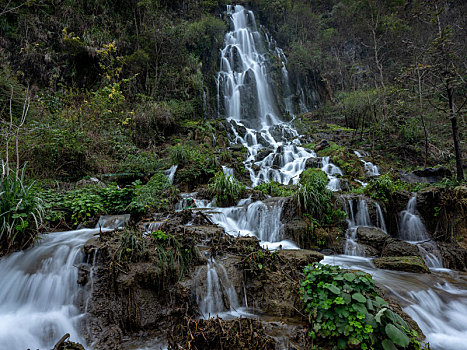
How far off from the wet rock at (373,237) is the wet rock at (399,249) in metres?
0.15

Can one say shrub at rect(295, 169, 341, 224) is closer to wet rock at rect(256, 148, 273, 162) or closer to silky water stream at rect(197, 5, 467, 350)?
silky water stream at rect(197, 5, 467, 350)

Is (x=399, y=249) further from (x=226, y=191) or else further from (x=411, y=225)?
(x=226, y=191)

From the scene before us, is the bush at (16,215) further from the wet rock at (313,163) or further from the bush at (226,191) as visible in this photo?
the wet rock at (313,163)

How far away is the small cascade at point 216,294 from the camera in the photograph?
3.24 metres

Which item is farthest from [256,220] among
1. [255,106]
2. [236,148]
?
[255,106]

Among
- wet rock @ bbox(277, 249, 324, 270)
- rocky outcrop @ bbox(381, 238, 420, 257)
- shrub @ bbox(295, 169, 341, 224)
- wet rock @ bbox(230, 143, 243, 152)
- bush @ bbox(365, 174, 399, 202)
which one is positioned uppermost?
wet rock @ bbox(230, 143, 243, 152)

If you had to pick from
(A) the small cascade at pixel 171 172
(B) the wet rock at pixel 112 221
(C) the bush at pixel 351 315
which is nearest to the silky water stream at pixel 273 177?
(C) the bush at pixel 351 315

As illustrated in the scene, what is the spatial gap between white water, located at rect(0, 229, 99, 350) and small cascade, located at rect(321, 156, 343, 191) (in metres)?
9.23

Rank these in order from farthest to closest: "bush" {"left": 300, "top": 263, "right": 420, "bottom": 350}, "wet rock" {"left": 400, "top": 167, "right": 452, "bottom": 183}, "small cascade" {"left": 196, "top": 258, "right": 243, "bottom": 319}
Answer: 1. "wet rock" {"left": 400, "top": 167, "right": 452, "bottom": 183}
2. "small cascade" {"left": 196, "top": 258, "right": 243, "bottom": 319}
3. "bush" {"left": 300, "top": 263, "right": 420, "bottom": 350}

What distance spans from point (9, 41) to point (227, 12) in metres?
22.2

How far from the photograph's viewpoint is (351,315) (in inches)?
A: 89.3

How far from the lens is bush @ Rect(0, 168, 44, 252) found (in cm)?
345

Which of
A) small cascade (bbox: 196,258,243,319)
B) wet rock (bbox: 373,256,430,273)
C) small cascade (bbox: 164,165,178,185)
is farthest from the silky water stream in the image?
small cascade (bbox: 164,165,178,185)

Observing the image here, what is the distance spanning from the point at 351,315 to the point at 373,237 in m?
4.40
